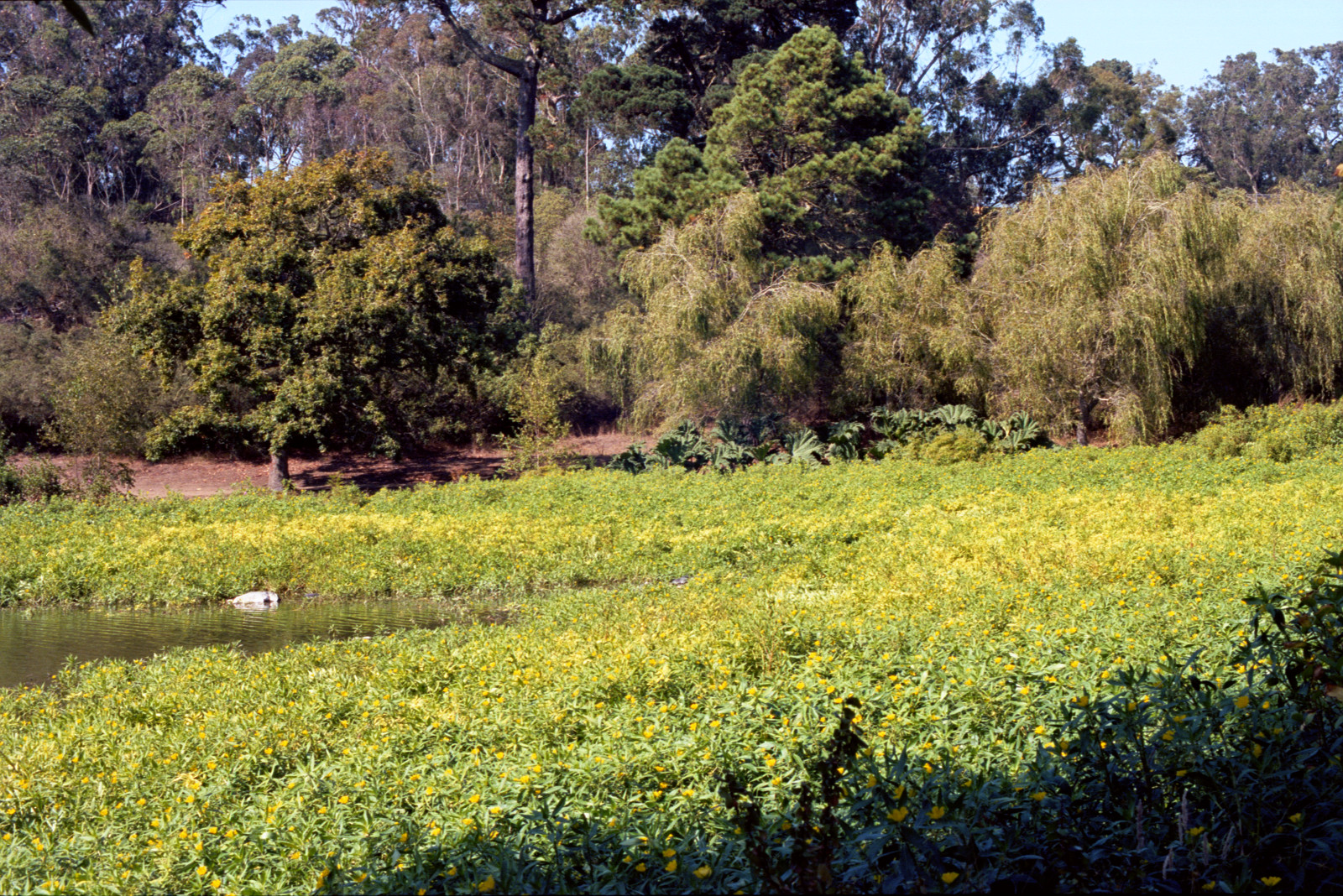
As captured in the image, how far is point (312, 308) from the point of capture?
877 inches

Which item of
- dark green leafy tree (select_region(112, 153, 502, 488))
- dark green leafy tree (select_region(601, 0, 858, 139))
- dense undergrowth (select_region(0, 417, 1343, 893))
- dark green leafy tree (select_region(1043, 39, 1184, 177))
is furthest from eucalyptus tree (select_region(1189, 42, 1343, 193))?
dense undergrowth (select_region(0, 417, 1343, 893))

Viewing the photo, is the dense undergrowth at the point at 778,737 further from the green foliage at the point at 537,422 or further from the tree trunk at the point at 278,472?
the tree trunk at the point at 278,472

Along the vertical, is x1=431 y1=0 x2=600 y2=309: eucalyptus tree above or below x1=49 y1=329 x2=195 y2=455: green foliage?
above

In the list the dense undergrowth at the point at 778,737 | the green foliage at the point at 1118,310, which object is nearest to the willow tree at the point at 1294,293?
the green foliage at the point at 1118,310

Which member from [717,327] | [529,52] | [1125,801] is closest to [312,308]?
[717,327]

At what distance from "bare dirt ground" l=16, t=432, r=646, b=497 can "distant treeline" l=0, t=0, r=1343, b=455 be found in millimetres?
678

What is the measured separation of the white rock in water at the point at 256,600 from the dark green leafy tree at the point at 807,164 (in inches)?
642

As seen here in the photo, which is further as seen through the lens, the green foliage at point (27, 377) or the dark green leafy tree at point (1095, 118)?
the dark green leafy tree at point (1095, 118)

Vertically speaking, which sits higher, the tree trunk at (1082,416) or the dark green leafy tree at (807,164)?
the dark green leafy tree at (807,164)

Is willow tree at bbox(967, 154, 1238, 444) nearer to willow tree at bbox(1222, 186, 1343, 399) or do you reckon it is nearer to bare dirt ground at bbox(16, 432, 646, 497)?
willow tree at bbox(1222, 186, 1343, 399)

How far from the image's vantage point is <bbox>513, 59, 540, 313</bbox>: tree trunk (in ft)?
106

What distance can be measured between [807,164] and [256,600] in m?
18.5

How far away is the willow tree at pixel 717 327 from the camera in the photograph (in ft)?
78.1

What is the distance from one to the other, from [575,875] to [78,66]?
5018cm
